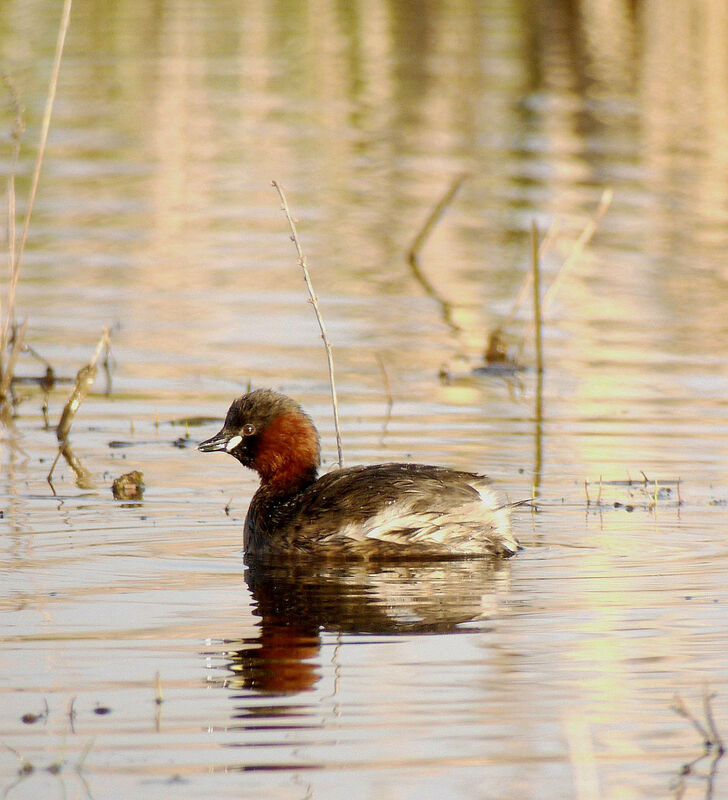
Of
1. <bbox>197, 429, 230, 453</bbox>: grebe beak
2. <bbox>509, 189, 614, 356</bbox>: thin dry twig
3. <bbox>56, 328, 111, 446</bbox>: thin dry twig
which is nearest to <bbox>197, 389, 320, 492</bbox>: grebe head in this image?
<bbox>197, 429, 230, 453</bbox>: grebe beak

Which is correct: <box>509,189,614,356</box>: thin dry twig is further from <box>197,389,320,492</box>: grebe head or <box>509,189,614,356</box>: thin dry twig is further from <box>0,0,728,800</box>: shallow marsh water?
<box>197,389,320,492</box>: grebe head

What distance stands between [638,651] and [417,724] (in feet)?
3.85

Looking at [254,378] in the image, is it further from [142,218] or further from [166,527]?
[142,218]

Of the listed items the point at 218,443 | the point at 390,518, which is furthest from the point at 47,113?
the point at 390,518

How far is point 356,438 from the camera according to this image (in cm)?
995

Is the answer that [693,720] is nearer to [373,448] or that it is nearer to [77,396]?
[373,448]

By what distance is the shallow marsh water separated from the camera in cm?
532

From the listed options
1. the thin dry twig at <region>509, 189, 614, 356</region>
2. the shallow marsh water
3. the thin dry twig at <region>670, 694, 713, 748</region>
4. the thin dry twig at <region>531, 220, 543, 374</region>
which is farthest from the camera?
the thin dry twig at <region>509, 189, 614, 356</region>

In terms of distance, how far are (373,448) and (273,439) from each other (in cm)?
146

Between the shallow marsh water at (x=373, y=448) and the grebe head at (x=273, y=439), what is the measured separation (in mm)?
355

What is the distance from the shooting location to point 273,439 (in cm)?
832

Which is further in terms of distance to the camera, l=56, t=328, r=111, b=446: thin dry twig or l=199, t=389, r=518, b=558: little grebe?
l=56, t=328, r=111, b=446: thin dry twig

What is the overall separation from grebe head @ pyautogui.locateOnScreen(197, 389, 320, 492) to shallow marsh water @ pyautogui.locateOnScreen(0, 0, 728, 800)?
1.17ft

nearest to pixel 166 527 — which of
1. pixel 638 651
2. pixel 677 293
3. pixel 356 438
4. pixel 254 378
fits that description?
pixel 356 438
